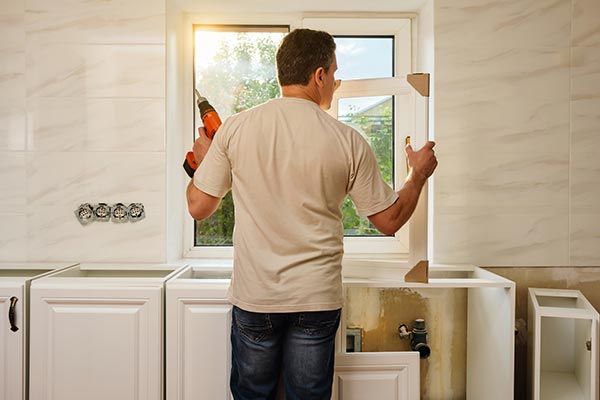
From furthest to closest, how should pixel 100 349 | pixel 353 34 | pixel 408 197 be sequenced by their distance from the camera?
pixel 353 34 → pixel 100 349 → pixel 408 197

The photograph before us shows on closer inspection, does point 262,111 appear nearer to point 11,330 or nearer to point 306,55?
point 306,55

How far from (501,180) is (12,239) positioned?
2029 millimetres

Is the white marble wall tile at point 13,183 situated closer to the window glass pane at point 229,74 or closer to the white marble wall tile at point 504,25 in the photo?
the window glass pane at point 229,74

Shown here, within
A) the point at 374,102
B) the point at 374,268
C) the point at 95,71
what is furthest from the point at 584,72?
the point at 95,71

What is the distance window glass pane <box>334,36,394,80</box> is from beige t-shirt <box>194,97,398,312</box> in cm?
106

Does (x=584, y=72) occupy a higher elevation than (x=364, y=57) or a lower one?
lower

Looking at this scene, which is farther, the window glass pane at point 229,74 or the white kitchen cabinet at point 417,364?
the window glass pane at point 229,74

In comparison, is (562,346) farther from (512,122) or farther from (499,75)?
(499,75)

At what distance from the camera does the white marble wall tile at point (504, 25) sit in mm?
1975

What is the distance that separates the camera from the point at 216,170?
4.15 ft

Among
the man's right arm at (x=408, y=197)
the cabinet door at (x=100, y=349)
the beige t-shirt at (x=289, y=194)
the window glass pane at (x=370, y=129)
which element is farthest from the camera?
the window glass pane at (x=370, y=129)

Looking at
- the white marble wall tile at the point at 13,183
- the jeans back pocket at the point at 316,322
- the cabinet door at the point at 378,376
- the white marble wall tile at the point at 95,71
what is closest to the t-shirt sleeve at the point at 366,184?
the jeans back pocket at the point at 316,322

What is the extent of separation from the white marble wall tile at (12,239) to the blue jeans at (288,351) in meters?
1.20

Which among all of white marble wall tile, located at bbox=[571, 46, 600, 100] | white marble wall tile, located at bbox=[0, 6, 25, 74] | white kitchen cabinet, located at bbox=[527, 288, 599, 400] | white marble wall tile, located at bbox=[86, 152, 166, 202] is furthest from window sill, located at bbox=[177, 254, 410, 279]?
white marble wall tile, located at bbox=[0, 6, 25, 74]
